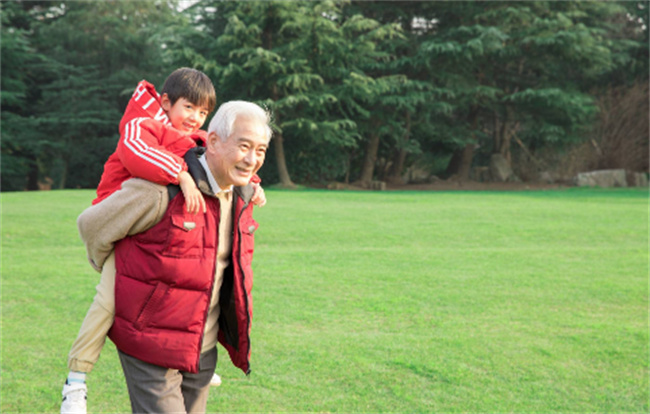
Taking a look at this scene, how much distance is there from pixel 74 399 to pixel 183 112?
1.36 m

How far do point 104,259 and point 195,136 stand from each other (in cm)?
62

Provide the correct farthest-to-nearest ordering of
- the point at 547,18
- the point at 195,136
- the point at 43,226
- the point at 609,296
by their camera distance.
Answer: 1. the point at 547,18
2. the point at 43,226
3. the point at 609,296
4. the point at 195,136

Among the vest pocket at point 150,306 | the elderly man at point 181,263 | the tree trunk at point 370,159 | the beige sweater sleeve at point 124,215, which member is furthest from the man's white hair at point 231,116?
the tree trunk at point 370,159

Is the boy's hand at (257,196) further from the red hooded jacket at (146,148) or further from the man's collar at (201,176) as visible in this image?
the red hooded jacket at (146,148)

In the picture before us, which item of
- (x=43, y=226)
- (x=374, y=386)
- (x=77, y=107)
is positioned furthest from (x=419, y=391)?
(x=77, y=107)

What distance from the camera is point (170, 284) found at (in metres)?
2.32

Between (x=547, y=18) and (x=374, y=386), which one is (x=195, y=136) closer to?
(x=374, y=386)

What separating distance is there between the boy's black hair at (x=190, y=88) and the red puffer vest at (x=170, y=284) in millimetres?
730

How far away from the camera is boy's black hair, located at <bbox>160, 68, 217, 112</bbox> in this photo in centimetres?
306

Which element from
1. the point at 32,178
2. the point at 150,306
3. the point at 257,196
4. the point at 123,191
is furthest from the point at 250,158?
the point at 32,178

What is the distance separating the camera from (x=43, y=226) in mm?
10820

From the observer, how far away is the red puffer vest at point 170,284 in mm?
2301

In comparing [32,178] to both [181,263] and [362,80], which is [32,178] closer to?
[362,80]

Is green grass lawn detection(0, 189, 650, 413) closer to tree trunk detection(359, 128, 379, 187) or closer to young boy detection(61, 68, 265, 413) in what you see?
young boy detection(61, 68, 265, 413)
